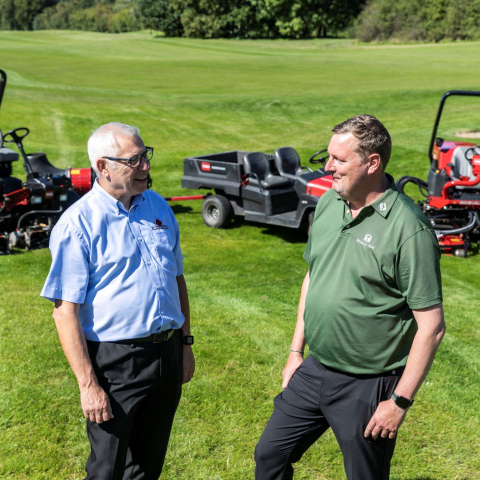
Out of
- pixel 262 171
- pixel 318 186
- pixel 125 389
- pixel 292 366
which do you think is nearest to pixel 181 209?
pixel 262 171

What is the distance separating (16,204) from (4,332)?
3142 millimetres

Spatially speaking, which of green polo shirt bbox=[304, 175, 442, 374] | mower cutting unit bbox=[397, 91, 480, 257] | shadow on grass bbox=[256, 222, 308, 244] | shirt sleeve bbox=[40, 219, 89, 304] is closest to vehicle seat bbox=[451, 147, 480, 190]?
mower cutting unit bbox=[397, 91, 480, 257]

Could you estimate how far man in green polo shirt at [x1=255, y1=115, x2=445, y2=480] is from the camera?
2510 mm

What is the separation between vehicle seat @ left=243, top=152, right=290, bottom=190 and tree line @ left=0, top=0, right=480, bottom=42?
48936 mm

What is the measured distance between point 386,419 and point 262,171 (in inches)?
278

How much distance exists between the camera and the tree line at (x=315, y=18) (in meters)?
54.7

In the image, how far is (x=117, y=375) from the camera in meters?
2.73

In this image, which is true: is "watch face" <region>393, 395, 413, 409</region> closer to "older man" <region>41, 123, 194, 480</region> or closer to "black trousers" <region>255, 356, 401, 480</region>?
"black trousers" <region>255, 356, 401, 480</region>

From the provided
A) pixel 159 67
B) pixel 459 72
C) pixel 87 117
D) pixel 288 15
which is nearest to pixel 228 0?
pixel 288 15

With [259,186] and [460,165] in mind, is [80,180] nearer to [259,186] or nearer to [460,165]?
[259,186]

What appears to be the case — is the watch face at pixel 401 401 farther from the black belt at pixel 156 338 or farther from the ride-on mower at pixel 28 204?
the ride-on mower at pixel 28 204

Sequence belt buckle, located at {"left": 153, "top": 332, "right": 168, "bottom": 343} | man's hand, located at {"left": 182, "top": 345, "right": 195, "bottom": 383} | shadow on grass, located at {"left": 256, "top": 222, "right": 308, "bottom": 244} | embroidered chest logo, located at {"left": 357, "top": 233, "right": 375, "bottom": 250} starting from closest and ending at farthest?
embroidered chest logo, located at {"left": 357, "top": 233, "right": 375, "bottom": 250} → belt buckle, located at {"left": 153, "top": 332, "right": 168, "bottom": 343} → man's hand, located at {"left": 182, "top": 345, "right": 195, "bottom": 383} → shadow on grass, located at {"left": 256, "top": 222, "right": 308, "bottom": 244}

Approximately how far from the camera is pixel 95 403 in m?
2.65

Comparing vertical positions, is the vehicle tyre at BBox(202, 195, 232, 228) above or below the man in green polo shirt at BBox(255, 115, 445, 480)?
below
